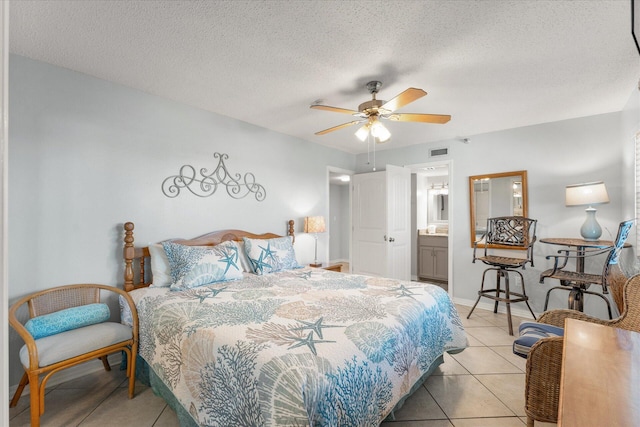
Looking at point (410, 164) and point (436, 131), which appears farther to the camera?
point (410, 164)

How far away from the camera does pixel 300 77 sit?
249 centimetres

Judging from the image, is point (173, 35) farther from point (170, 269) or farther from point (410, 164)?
point (410, 164)

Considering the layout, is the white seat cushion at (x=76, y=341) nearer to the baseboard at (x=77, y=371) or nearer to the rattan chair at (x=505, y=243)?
the baseboard at (x=77, y=371)

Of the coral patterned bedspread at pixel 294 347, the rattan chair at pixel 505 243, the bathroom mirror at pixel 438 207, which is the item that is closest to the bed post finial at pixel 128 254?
the coral patterned bedspread at pixel 294 347

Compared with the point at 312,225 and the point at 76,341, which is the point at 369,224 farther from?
the point at 76,341

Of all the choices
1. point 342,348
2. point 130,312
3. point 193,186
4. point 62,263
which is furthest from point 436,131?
point 62,263

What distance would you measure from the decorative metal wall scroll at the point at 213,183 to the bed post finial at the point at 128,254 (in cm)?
54

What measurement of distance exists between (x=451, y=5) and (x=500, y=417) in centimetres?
263

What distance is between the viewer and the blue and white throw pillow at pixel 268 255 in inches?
123

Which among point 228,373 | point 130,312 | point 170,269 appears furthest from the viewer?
point 170,269

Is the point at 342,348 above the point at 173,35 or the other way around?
the other way around

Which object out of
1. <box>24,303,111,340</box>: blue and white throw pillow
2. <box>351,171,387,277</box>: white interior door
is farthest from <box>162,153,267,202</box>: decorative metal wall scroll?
<box>351,171,387,277</box>: white interior door

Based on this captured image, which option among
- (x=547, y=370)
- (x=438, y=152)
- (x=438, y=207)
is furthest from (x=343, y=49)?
(x=438, y=207)

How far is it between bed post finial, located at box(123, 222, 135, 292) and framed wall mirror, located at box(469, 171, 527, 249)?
169 inches
